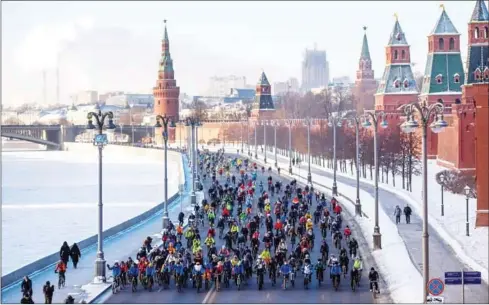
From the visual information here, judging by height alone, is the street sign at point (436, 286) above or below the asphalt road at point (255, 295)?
above

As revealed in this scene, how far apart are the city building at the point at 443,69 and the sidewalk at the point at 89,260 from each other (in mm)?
35902

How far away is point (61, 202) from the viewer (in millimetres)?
48781

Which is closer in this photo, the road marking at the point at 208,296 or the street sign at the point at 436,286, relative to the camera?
the street sign at the point at 436,286

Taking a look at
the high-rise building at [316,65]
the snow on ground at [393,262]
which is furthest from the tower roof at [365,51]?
the snow on ground at [393,262]

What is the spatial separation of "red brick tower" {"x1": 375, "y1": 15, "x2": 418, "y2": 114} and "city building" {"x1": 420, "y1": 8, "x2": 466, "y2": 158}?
7.01 m

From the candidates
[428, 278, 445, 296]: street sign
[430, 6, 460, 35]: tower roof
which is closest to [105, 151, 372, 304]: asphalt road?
[428, 278, 445, 296]: street sign

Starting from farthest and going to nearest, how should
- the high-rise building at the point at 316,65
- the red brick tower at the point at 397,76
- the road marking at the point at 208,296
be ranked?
the high-rise building at the point at 316,65
the red brick tower at the point at 397,76
the road marking at the point at 208,296

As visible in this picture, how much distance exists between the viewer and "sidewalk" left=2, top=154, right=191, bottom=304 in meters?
20.2

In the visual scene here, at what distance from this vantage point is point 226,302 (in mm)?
19250

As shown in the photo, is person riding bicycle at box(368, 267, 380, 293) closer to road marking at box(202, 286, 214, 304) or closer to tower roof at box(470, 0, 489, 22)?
road marking at box(202, 286, 214, 304)

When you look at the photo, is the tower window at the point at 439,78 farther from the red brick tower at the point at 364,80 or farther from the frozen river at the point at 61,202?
the red brick tower at the point at 364,80

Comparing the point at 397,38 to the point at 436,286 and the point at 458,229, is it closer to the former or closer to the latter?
the point at 458,229

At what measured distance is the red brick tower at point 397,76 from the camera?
77312mm

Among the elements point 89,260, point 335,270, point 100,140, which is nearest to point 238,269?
point 335,270
